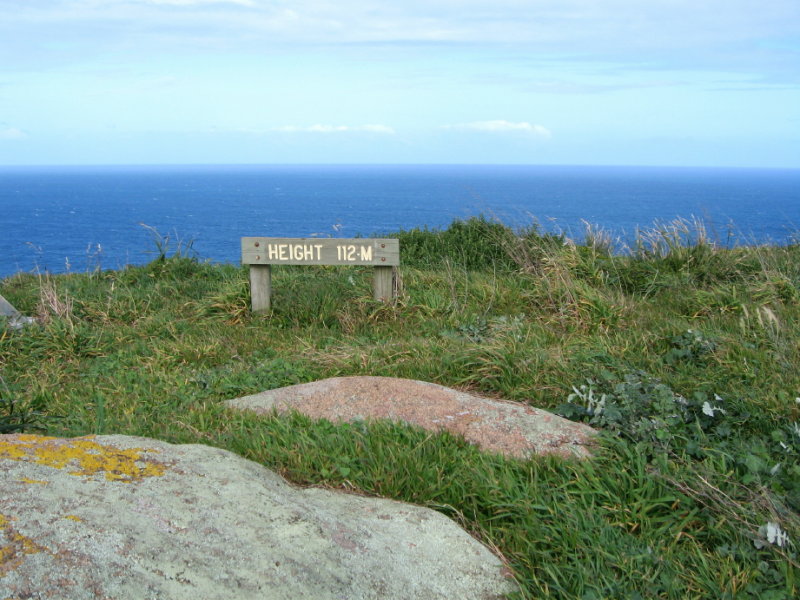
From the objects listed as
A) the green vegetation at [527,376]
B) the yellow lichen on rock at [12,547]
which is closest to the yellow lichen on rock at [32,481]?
the yellow lichen on rock at [12,547]

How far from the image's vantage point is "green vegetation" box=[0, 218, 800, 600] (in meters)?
2.97

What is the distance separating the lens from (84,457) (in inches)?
100

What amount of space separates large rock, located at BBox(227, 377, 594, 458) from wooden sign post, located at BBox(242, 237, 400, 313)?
107 inches

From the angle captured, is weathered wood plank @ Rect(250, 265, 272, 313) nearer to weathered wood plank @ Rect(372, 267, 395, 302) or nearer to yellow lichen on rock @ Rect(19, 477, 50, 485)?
weathered wood plank @ Rect(372, 267, 395, 302)

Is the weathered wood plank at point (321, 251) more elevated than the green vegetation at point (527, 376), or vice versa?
the weathered wood plank at point (321, 251)

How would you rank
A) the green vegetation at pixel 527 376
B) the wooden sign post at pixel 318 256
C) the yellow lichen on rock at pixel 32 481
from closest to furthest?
the yellow lichen on rock at pixel 32 481 < the green vegetation at pixel 527 376 < the wooden sign post at pixel 318 256

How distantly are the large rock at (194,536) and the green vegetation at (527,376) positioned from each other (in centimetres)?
40

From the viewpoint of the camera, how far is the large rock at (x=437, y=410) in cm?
388

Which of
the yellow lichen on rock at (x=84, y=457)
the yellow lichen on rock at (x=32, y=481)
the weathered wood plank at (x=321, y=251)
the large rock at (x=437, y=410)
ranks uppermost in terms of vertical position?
the weathered wood plank at (x=321, y=251)

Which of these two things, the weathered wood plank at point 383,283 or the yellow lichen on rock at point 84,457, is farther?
the weathered wood plank at point 383,283

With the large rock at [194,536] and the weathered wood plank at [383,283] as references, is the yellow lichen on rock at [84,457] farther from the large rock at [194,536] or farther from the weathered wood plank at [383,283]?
the weathered wood plank at [383,283]

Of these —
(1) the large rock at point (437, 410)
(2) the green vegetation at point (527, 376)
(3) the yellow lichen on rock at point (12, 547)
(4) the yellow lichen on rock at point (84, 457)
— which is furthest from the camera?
(1) the large rock at point (437, 410)

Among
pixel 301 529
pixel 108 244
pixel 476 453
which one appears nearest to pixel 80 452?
pixel 301 529

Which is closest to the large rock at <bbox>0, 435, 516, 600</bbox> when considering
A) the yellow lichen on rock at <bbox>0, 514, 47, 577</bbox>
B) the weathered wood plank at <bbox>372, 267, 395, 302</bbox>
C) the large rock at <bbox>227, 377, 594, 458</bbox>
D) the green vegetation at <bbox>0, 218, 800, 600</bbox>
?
the yellow lichen on rock at <bbox>0, 514, 47, 577</bbox>
